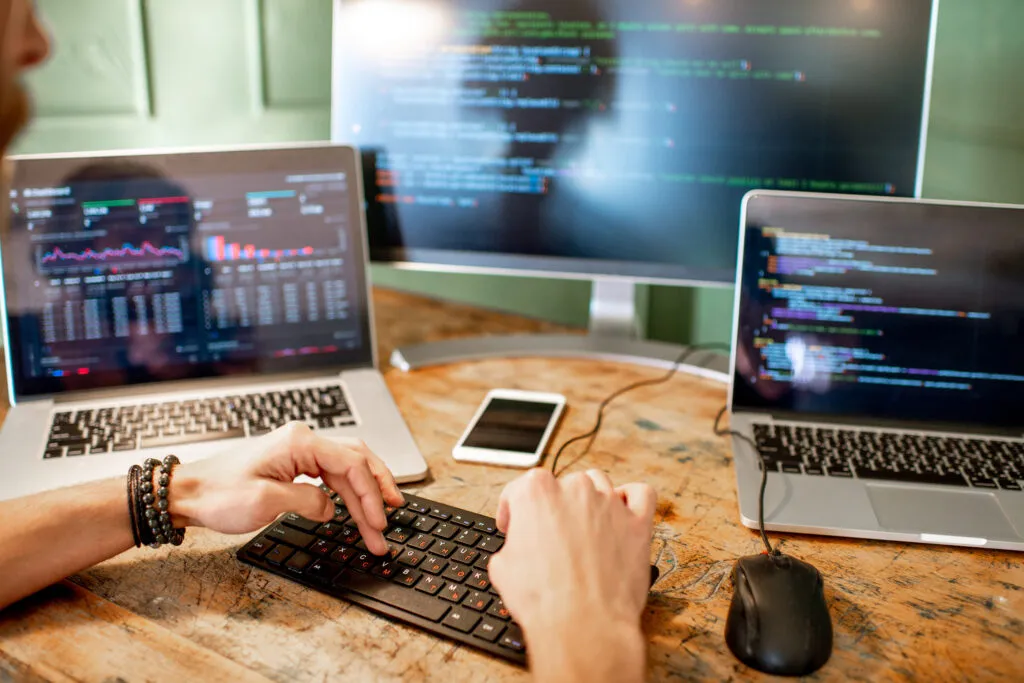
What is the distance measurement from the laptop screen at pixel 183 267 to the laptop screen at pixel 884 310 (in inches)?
21.6

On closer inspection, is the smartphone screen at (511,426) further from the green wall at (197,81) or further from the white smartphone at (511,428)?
the green wall at (197,81)

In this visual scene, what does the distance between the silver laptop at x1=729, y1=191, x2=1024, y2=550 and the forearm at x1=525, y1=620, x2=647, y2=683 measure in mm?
328

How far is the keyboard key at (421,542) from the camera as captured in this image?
0.83 m

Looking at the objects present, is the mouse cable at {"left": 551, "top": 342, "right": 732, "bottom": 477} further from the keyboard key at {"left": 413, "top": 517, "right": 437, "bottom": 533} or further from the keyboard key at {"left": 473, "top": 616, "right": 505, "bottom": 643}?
the keyboard key at {"left": 473, "top": 616, "right": 505, "bottom": 643}

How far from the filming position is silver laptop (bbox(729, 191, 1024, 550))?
38.8 inches

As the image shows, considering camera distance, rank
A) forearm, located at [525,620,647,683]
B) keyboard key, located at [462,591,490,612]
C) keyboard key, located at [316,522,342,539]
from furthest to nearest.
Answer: keyboard key, located at [316,522,342,539], keyboard key, located at [462,591,490,612], forearm, located at [525,620,647,683]

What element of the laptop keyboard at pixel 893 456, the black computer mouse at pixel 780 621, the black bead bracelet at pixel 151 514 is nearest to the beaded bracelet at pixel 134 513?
the black bead bracelet at pixel 151 514

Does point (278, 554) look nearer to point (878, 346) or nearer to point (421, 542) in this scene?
point (421, 542)

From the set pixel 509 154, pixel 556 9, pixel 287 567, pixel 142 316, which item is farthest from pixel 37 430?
pixel 556 9

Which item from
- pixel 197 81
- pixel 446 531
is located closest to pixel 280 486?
pixel 446 531

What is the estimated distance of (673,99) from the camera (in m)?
1.19

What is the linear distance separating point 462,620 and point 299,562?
0.59ft

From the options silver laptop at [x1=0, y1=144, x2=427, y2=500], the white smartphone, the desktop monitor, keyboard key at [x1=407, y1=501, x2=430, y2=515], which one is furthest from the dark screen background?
keyboard key at [x1=407, y1=501, x2=430, y2=515]

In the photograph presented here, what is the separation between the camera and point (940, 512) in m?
0.90
